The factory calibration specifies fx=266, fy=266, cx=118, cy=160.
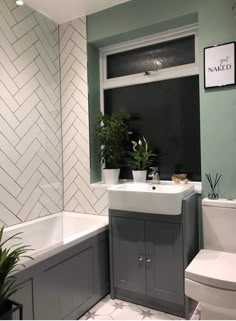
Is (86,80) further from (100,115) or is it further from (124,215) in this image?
(124,215)

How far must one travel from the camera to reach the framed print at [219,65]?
7.21ft

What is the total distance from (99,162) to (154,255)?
125cm

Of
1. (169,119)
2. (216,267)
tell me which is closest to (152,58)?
(169,119)

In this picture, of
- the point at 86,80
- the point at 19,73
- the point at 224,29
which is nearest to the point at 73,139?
the point at 86,80

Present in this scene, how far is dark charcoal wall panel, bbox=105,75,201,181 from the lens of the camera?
2.64m

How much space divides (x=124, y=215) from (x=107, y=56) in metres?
1.89

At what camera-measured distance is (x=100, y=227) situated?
2.42m

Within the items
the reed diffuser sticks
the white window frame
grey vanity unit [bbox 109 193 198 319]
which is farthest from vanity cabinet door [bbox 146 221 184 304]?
the white window frame

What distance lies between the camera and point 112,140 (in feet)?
9.16

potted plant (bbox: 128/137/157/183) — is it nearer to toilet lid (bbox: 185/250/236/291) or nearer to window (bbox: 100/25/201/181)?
window (bbox: 100/25/201/181)

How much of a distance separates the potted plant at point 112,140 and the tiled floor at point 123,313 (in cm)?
117

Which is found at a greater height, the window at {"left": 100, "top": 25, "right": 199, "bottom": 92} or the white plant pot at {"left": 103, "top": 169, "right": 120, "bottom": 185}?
the window at {"left": 100, "top": 25, "right": 199, "bottom": 92}

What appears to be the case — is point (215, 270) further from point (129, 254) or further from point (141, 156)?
point (141, 156)

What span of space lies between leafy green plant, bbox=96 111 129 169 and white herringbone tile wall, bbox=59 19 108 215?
176mm
